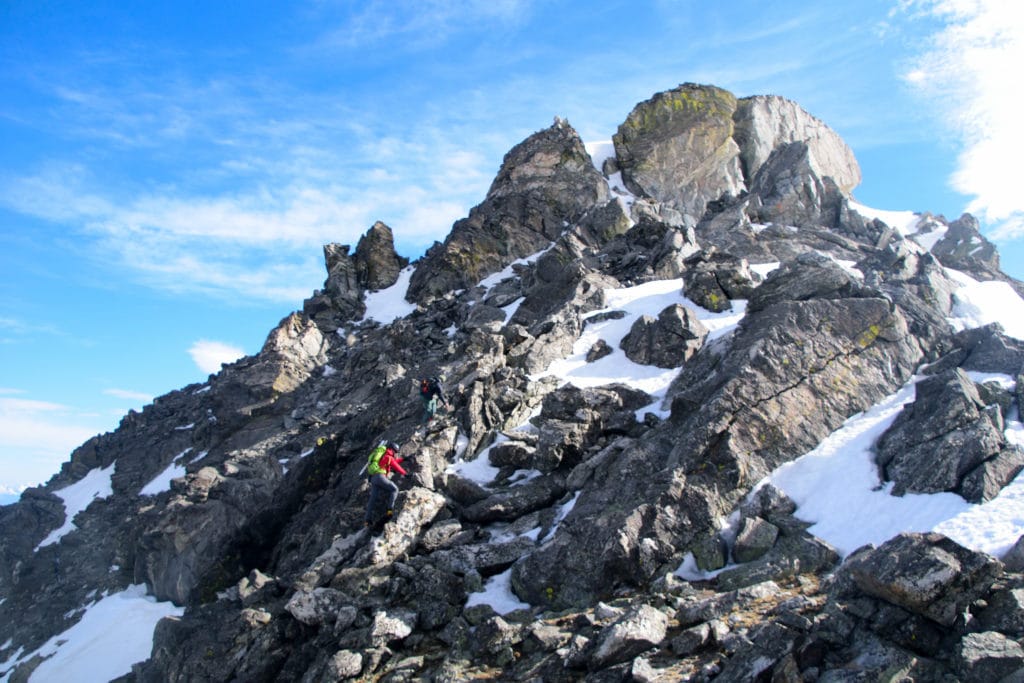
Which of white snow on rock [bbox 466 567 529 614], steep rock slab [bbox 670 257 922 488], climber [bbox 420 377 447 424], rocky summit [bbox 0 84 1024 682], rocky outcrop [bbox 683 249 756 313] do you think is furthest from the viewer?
rocky outcrop [bbox 683 249 756 313]

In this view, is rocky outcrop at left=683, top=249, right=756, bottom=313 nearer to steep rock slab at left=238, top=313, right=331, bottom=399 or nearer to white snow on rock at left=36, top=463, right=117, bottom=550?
steep rock slab at left=238, top=313, right=331, bottom=399

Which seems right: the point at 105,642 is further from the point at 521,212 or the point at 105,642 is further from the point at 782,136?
the point at 782,136

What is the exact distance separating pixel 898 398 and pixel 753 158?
187 ft

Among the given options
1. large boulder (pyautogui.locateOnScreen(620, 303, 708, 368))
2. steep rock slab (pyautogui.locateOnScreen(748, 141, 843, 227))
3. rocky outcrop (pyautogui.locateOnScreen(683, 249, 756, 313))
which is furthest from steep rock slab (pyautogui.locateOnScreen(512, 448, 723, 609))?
steep rock slab (pyautogui.locateOnScreen(748, 141, 843, 227))

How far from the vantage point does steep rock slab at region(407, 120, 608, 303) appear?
54938 millimetres

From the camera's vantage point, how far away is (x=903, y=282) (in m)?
21.2

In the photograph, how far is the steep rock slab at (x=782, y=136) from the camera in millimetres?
64562

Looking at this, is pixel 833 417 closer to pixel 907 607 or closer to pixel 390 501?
pixel 907 607

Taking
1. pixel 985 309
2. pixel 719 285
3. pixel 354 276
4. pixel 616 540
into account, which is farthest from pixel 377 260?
pixel 616 540

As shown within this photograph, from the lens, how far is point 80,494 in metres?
46.4

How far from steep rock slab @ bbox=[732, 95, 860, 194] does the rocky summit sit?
1236 inches

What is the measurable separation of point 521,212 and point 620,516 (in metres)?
47.7

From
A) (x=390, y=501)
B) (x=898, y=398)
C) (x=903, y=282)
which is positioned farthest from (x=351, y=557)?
(x=903, y=282)

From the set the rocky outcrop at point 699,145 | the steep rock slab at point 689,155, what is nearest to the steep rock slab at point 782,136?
the rocky outcrop at point 699,145
